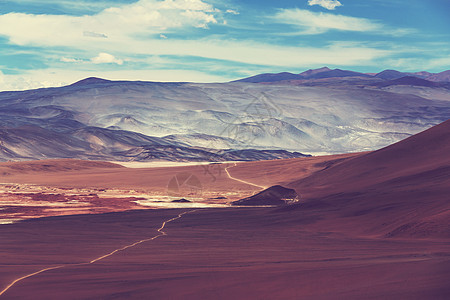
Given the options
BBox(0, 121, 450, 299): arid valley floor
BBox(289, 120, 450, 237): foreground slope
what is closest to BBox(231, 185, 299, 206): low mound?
BBox(289, 120, 450, 237): foreground slope

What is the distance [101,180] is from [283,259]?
60.7 meters

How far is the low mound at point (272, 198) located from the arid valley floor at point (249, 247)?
488cm

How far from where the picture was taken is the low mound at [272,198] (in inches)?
1507

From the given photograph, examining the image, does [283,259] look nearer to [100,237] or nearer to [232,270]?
[232,270]

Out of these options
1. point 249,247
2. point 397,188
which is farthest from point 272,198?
point 249,247

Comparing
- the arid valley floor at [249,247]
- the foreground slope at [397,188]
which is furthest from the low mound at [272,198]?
the arid valley floor at [249,247]

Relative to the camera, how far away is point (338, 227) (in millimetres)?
23312

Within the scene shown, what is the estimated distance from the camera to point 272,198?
39.1 metres

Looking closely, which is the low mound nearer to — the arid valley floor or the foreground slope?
the foreground slope

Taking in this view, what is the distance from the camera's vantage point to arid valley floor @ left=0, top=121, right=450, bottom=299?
1038 cm

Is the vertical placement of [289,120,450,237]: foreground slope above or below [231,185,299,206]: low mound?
above

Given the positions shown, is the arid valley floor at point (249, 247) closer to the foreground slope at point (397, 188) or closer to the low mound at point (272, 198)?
the foreground slope at point (397, 188)

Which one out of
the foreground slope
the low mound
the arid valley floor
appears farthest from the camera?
the low mound

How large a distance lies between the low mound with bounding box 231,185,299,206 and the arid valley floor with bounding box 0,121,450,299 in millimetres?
4884
